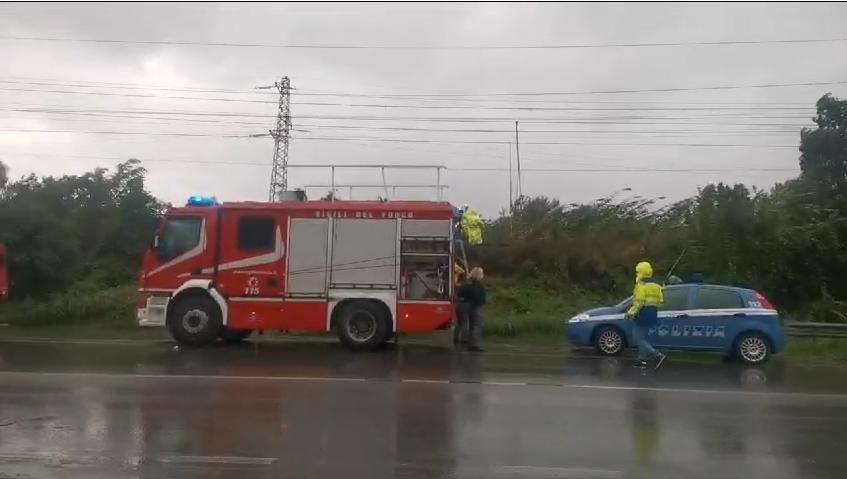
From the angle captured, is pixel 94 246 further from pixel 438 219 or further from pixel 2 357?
pixel 438 219

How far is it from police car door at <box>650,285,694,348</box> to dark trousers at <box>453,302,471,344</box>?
3.63 m

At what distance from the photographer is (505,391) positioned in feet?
36.2

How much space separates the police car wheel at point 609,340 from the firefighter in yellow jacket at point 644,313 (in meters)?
1.35

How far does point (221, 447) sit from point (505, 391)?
14.4 ft

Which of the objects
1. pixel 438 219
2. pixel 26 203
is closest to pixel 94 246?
pixel 26 203

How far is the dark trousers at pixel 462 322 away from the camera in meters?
16.9

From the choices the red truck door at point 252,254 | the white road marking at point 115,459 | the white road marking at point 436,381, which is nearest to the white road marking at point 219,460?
the white road marking at point 115,459

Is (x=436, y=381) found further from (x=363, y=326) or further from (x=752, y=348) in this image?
(x=752, y=348)

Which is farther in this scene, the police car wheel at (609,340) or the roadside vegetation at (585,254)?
the roadside vegetation at (585,254)

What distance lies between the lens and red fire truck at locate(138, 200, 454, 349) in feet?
52.7

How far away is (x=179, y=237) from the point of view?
54.3ft

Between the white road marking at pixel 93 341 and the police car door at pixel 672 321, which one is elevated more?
the police car door at pixel 672 321

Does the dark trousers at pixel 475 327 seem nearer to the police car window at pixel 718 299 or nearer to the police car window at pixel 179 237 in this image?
the police car window at pixel 718 299

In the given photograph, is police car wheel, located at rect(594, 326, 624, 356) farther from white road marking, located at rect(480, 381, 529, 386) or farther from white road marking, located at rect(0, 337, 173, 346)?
white road marking, located at rect(0, 337, 173, 346)
